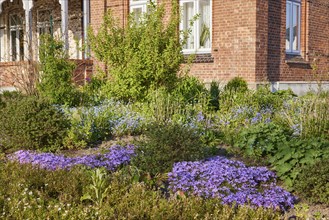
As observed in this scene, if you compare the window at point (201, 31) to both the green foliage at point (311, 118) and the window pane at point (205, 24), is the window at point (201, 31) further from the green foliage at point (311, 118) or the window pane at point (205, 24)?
the green foliage at point (311, 118)

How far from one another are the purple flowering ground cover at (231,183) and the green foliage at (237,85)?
6.76 meters

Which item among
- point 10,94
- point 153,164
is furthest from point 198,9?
point 153,164

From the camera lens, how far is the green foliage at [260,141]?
262 inches

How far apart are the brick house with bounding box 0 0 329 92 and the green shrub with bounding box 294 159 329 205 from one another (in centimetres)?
728

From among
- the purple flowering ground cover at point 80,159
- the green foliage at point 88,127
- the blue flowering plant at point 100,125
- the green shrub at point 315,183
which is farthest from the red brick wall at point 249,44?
the green shrub at point 315,183

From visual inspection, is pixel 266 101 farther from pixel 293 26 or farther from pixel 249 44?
pixel 293 26

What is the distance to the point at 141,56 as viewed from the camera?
10.1 metres

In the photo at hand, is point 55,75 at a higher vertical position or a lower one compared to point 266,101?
higher

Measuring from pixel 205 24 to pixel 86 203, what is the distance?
34.0 feet

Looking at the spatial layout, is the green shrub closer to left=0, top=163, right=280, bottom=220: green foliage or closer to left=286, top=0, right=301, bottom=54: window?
left=0, top=163, right=280, bottom=220: green foliage

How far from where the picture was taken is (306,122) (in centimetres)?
786

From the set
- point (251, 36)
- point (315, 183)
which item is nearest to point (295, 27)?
point (251, 36)

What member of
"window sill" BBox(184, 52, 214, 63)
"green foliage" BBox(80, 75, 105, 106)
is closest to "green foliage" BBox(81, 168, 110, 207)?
"green foliage" BBox(80, 75, 105, 106)

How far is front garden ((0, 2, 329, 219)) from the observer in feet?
16.5
